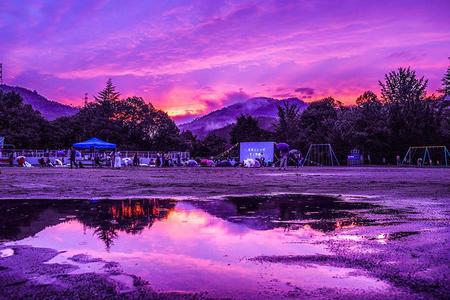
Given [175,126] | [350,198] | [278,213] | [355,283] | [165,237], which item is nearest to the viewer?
[355,283]

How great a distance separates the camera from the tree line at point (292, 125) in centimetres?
5869

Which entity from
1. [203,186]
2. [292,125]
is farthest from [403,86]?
[203,186]

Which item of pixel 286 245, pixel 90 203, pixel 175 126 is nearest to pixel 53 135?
pixel 175 126

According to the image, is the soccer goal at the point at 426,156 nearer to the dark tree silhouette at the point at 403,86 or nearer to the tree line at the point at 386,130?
the tree line at the point at 386,130

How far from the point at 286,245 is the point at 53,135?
82827mm

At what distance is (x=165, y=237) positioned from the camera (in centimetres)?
570

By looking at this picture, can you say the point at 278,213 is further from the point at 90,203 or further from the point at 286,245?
the point at 90,203

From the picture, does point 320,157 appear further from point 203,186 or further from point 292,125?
point 203,186

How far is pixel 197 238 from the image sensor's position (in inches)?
224

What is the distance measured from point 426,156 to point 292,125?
96.1ft

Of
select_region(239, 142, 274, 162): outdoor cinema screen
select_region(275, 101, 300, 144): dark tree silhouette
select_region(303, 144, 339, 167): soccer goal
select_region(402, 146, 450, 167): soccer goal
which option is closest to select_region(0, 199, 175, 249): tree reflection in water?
select_region(402, 146, 450, 167): soccer goal

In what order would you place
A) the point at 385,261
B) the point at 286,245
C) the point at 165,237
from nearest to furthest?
the point at 385,261 → the point at 286,245 → the point at 165,237

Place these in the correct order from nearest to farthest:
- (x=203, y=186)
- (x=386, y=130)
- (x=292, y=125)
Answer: (x=203, y=186), (x=386, y=130), (x=292, y=125)

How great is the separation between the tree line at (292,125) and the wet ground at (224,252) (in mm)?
52824
